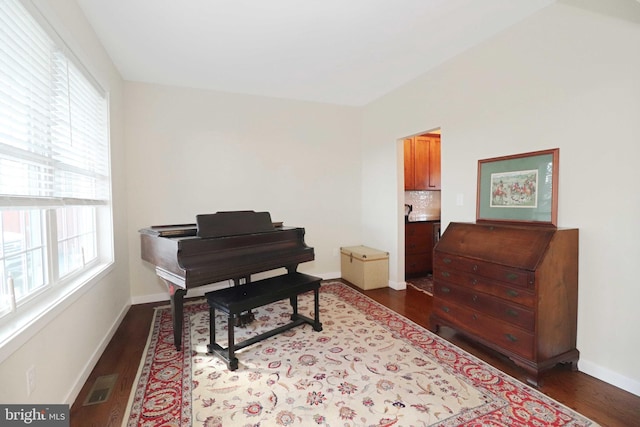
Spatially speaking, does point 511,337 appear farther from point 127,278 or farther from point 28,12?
point 127,278

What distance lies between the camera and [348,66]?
326cm

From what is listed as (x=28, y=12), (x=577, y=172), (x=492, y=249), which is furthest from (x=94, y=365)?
(x=577, y=172)

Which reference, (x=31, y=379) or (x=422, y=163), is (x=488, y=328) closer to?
(x=31, y=379)

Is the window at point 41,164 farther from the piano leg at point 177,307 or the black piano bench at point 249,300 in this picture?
the black piano bench at point 249,300

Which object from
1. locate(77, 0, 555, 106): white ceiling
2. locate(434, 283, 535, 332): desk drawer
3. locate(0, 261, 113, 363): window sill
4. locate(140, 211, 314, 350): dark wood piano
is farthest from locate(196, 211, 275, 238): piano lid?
locate(434, 283, 535, 332): desk drawer

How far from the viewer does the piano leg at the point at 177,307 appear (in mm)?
2383

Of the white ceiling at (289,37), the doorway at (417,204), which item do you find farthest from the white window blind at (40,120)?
the doorway at (417,204)

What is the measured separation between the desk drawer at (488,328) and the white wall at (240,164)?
2.25 m

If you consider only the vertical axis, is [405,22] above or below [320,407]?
above

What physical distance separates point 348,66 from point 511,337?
2943 millimetres

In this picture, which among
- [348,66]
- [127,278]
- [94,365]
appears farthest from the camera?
[127,278]

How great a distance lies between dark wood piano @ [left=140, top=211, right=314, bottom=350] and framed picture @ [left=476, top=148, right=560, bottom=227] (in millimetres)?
1821

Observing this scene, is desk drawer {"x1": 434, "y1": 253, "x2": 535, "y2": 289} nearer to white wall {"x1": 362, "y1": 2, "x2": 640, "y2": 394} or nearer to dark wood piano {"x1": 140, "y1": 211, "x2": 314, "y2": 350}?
white wall {"x1": 362, "y1": 2, "x2": 640, "y2": 394}

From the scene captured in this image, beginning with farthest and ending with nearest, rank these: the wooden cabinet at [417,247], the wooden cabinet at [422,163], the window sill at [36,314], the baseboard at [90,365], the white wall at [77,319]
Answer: the wooden cabinet at [422,163] < the wooden cabinet at [417,247] < the baseboard at [90,365] < the white wall at [77,319] < the window sill at [36,314]
